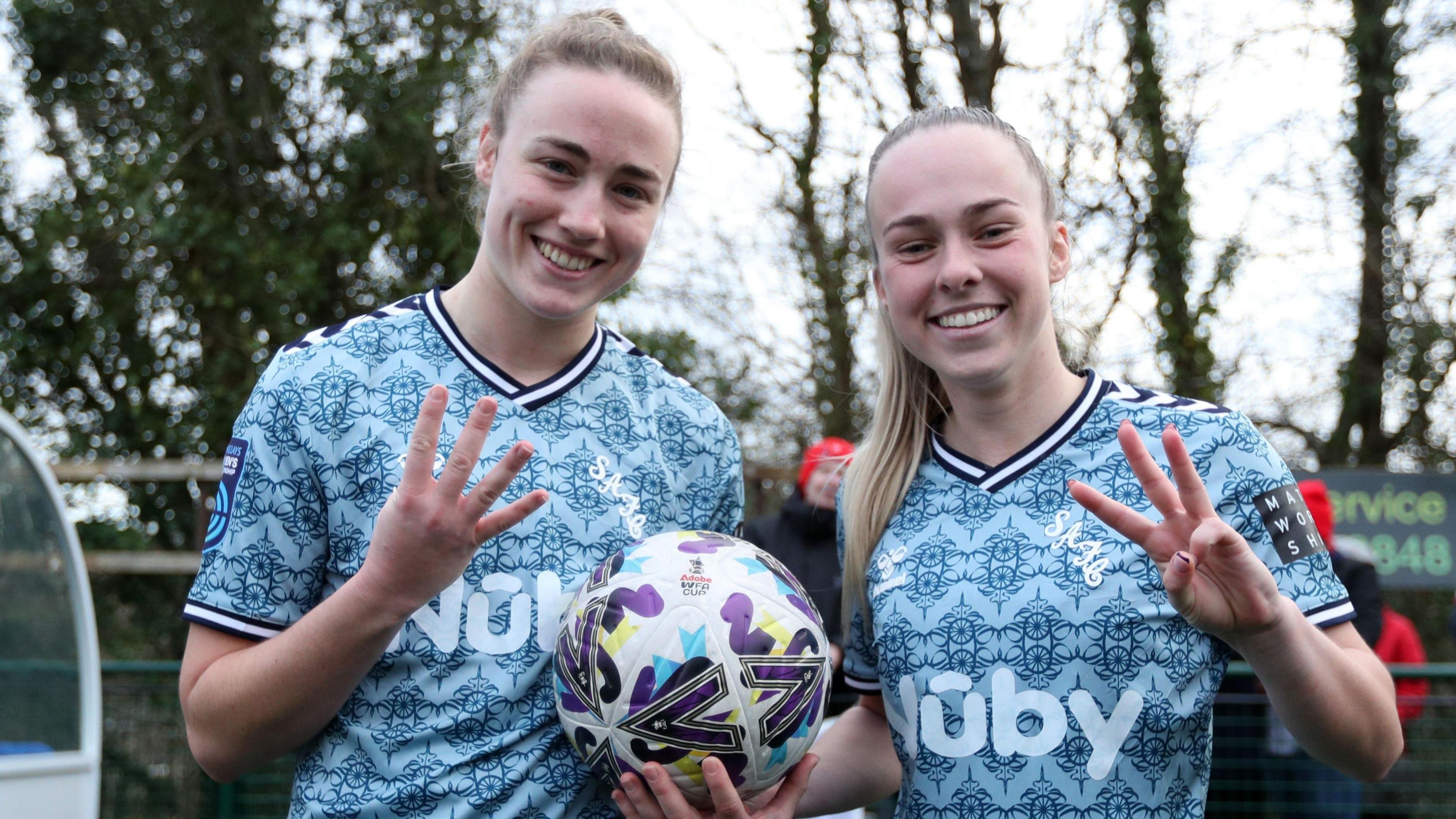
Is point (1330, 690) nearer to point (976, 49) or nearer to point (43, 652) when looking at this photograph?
point (43, 652)

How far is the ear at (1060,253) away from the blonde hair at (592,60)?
0.81 m

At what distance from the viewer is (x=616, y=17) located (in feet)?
8.29

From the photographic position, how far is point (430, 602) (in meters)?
2.09

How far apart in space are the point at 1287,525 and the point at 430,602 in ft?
5.06

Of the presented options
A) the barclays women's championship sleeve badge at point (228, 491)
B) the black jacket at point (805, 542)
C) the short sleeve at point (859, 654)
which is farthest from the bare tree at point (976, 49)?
the barclays women's championship sleeve badge at point (228, 491)

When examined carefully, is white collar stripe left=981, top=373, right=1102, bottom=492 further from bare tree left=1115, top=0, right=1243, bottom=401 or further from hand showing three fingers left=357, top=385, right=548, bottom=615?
bare tree left=1115, top=0, right=1243, bottom=401

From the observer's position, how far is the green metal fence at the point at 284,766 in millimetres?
5582

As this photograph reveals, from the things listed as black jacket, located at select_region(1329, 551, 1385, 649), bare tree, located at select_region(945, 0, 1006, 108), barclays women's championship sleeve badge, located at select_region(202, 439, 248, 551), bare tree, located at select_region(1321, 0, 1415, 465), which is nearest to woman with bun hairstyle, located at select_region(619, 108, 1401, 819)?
barclays women's championship sleeve badge, located at select_region(202, 439, 248, 551)

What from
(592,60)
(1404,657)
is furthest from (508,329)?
(1404,657)

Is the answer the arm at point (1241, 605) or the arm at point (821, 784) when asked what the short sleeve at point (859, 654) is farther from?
the arm at point (1241, 605)

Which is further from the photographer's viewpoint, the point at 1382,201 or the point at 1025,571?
the point at 1382,201

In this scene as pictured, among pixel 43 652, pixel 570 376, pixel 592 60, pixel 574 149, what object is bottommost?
pixel 43 652

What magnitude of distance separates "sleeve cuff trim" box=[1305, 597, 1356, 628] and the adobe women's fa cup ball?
87 cm

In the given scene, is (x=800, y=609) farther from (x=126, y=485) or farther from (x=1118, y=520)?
(x=126, y=485)
